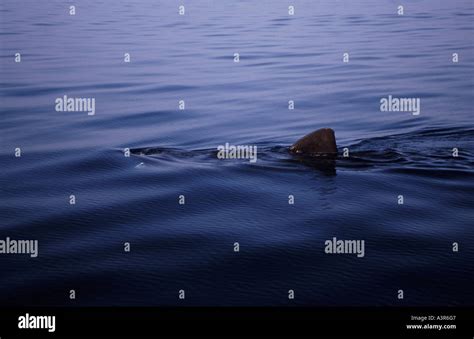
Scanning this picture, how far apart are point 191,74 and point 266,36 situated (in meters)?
13.8

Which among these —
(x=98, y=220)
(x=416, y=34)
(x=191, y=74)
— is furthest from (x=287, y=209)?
(x=416, y=34)

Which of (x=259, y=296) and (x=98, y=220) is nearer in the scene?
(x=259, y=296)

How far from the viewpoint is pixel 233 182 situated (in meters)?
11.7

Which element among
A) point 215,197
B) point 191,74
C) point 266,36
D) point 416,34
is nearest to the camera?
point 215,197

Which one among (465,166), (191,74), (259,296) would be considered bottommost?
(259,296)

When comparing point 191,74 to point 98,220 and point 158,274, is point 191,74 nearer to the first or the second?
point 98,220

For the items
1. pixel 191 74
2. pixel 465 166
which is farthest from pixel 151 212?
pixel 191 74

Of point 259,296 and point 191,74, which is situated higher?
point 191,74

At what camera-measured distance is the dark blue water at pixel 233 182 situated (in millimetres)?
7992

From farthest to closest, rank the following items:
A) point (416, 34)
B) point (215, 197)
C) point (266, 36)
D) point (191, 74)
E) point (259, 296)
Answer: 1. point (266, 36)
2. point (416, 34)
3. point (191, 74)
4. point (215, 197)
5. point (259, 296)

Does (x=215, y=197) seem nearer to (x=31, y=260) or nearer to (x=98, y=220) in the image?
(x=98, y=220)

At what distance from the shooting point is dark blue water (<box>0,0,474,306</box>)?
26.2ft

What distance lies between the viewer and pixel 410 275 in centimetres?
802

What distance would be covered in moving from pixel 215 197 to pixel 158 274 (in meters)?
2.90
